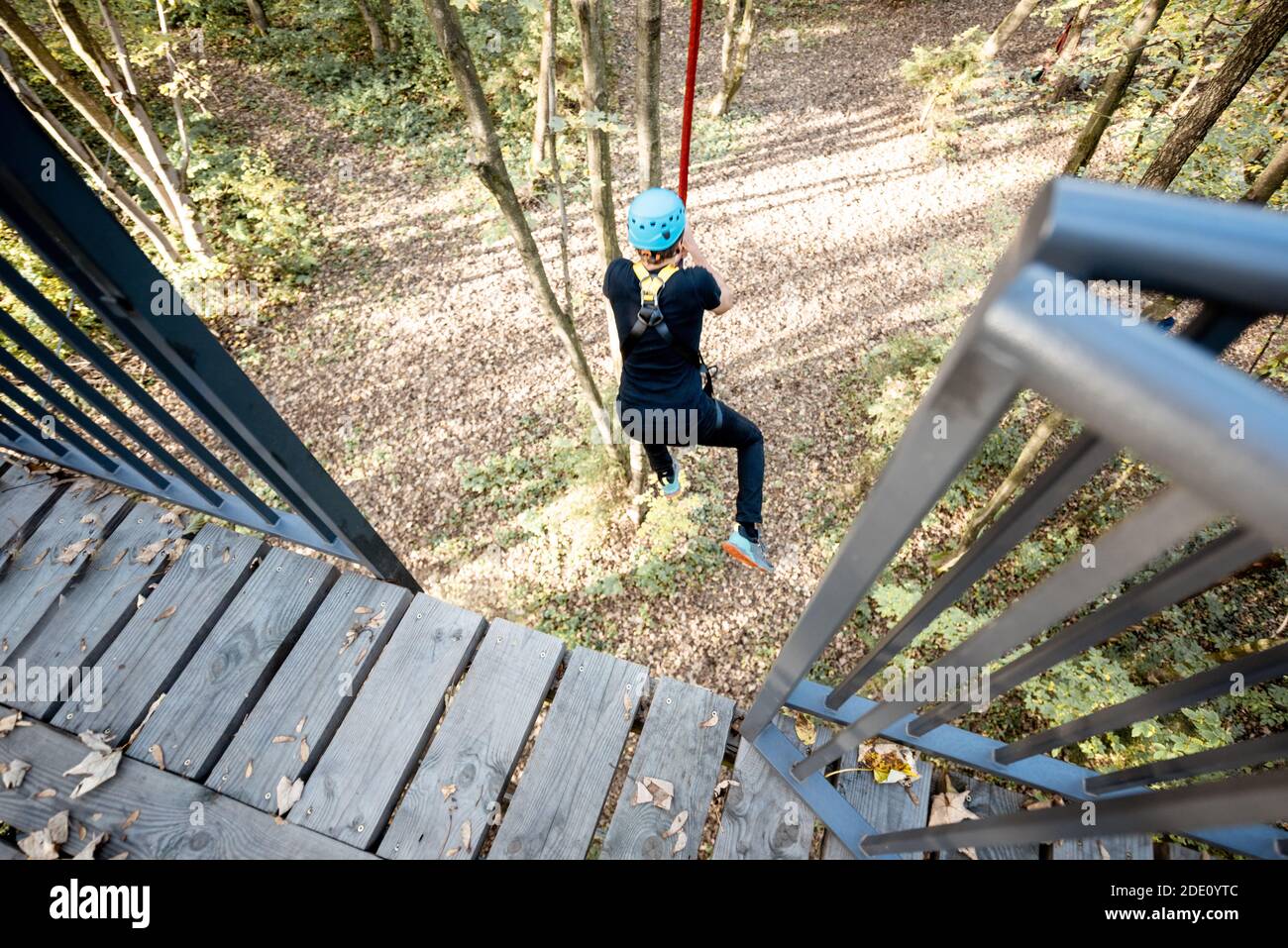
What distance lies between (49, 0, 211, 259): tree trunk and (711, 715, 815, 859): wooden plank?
10.2 metres

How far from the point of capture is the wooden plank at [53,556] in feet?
8.75

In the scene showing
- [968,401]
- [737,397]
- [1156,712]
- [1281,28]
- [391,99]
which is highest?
[968,401]

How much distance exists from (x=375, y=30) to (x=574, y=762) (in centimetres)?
1543

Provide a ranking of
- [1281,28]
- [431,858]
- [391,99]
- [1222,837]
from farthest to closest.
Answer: [391,99] → [1281,28] → [431,858] → [1222,837]

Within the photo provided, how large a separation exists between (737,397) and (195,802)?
713cm

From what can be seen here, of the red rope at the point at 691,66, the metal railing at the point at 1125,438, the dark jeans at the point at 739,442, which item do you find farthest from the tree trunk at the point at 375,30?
the metal railing at the point at 1125,438

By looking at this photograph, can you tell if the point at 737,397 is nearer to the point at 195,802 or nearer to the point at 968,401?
the point at 195,802

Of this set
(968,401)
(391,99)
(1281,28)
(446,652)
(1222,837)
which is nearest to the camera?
(968,401)

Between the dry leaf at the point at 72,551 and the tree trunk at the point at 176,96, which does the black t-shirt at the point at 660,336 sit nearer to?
the dry leaf at the point at 72,551

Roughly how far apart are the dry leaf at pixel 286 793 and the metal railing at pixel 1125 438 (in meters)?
2.14
